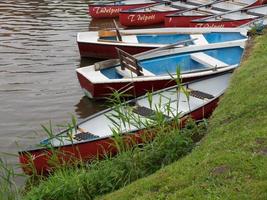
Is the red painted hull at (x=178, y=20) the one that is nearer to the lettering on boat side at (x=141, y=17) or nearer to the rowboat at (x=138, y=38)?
the lettering on boat side at (x=141, y=17)

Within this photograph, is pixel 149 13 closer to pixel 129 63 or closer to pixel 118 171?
pixel 129 63

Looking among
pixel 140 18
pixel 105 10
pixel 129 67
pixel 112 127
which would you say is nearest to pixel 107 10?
pixel 105 10

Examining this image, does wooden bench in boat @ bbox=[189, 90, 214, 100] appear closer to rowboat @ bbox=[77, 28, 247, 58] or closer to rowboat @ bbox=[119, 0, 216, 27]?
rowboat @ bbox=[77, 28, 247, 58]

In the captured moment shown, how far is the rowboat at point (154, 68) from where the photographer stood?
1131cm

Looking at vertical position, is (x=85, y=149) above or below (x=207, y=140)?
below

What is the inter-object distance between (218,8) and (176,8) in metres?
1.85

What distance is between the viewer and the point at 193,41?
1395 centimetres

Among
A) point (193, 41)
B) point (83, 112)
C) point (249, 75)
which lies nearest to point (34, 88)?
point (83, 112)

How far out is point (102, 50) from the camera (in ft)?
48.3

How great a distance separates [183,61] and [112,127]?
4247 millimetres

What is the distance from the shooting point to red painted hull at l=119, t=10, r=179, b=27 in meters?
19.2

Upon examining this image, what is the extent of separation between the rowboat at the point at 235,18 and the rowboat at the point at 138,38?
1607 mm

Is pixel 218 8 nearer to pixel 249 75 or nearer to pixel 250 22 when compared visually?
pixel 250 22

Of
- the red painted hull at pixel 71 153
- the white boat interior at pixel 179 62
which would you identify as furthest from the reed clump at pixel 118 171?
the white boat interior at pixel 179 62
